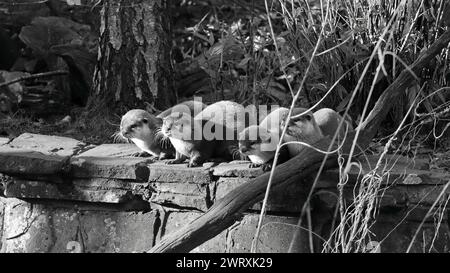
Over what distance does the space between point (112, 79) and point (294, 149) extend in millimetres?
1728


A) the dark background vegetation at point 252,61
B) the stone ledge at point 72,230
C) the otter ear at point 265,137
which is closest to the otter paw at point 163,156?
the stone ledge at point 72,230

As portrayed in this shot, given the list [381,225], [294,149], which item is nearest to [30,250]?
[294,149]

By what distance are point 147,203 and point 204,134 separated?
0.51 m

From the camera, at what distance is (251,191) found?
377cm

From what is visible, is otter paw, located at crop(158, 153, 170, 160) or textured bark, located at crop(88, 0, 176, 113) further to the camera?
textured bark, located at crop(88, 0, 176, 113)

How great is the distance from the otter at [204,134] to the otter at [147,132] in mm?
175

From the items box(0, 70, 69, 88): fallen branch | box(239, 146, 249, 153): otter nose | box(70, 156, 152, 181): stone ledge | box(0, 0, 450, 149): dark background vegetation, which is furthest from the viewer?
box(0, 70, 69, 88): fallen branch

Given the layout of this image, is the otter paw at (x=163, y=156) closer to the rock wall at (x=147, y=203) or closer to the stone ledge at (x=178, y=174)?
the rock wall at (x=147, y=203)

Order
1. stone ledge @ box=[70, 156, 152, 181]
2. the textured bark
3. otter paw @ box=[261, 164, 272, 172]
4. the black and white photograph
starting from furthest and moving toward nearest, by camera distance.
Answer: the textured bark, stone ledge @ box=[70, 156, 152, 181], otter paw @ box=[261, 164, 272, 172], the black and white photograph

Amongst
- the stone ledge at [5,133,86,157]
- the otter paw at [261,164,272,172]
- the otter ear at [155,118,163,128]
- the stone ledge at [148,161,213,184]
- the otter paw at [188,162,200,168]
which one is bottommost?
the stone ledge at [148,161,213,184]

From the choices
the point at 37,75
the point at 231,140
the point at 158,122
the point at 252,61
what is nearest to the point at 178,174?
the point at 231,140

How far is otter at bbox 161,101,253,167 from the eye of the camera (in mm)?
4457

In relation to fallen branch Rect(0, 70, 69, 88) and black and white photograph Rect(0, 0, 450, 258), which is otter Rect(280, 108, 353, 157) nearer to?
black and white photograph Rect(0, 0, 450, 258)

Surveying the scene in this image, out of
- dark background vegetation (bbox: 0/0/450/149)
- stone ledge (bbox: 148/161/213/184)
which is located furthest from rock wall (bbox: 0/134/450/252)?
dark background vegetation (bbox: 0/0/450/149)
